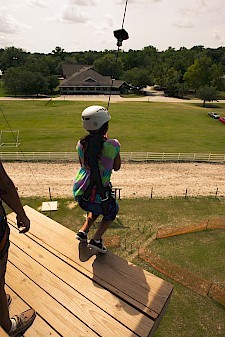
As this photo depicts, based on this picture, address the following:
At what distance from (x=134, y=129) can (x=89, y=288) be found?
3083 cm

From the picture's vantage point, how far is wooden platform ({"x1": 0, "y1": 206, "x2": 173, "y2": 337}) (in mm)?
2918

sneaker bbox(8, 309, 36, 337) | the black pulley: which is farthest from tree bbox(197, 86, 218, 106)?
sneaker bbox(8, 309, 36, 337)

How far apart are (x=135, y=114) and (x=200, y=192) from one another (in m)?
29.0

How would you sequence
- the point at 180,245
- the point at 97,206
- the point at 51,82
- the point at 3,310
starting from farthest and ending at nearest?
the point at 51,82 < the point at 180,245 < the point at 97,206 < the point at 3,310

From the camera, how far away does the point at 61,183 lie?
17.2 metres

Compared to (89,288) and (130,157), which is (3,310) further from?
(130,157)

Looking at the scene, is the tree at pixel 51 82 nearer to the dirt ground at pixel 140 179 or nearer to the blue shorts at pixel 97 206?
the dirt ground at pixel 140 179

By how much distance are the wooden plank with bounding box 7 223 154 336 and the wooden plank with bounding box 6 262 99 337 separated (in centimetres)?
33

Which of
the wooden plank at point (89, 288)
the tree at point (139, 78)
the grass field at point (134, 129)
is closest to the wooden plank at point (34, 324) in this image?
the wooden plank at point (89, 288)

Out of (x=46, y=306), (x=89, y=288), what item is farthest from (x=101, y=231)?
(x=46, y=306)

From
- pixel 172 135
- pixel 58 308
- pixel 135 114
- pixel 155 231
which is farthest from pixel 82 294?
pixel 135 114

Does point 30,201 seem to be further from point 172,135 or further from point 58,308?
point 172,135

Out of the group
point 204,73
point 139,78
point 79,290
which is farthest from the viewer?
point 139,78

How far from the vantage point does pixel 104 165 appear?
11.9 ft
